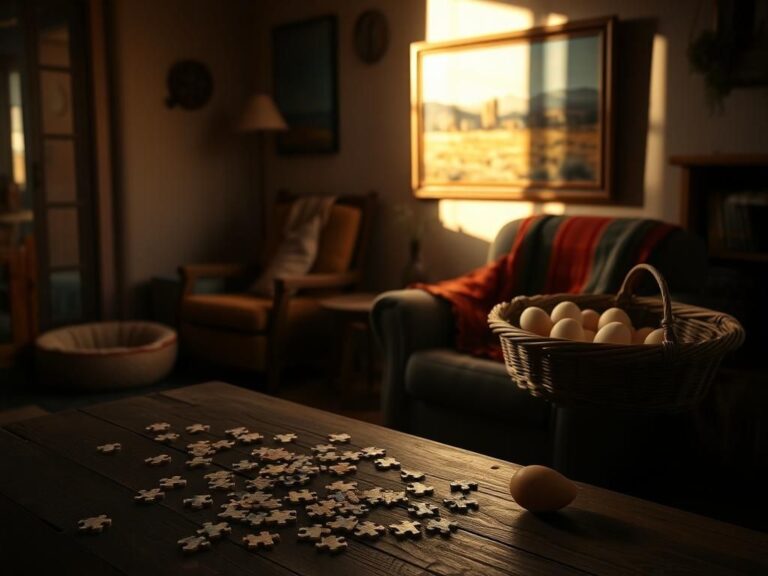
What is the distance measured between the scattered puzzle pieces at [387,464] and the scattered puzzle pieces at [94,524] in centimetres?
50

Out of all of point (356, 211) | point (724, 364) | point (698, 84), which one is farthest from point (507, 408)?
point (356, 211)

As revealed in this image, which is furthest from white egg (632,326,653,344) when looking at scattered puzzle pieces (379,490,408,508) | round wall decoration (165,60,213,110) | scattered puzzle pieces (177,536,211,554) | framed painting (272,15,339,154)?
round wall decoration (165,60,213,110)

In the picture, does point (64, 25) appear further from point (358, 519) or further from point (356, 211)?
point (358, 519)

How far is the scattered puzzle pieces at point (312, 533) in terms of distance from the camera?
129 centimetres

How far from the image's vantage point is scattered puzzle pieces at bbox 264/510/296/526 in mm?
1348

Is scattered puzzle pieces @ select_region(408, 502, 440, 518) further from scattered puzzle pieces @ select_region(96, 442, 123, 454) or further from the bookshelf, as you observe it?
the bookshelf

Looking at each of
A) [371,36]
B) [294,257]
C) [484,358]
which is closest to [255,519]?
[484,358]

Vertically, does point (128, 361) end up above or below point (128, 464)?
below

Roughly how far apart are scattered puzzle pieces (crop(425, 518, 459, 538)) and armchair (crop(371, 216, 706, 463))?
1251 millimetres

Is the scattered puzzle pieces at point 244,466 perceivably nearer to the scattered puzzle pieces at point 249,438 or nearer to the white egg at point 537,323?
the scattered puzzle pieces at point 249,438

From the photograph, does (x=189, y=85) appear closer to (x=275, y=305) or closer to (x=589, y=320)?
(x=275, y=305)

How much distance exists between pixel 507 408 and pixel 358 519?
4.30ft

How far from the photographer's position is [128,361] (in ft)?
13.0

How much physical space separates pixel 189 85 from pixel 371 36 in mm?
1245
